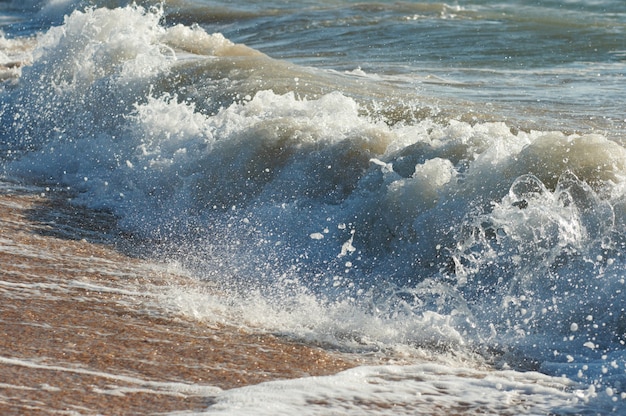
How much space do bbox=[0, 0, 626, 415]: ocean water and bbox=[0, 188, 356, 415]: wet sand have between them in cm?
18

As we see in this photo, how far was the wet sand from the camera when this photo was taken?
360 centimetres

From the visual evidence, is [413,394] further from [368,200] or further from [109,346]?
[368,200]

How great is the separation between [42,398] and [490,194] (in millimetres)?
2985

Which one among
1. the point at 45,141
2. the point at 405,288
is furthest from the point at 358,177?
the point at 45,141

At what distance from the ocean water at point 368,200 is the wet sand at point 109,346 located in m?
0.18

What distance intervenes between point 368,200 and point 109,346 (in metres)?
2.33

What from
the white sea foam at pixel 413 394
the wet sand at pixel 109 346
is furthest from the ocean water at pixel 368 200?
the wet sand at pixel 109 346

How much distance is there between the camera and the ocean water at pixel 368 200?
4176 mm

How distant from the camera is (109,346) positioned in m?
4.12

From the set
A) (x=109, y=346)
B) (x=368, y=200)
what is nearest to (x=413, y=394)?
(x=109, y=346)

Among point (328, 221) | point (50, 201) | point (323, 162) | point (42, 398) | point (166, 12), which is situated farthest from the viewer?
point (166, 12)

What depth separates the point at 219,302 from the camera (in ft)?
16.0

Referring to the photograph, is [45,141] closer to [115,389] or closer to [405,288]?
[405,288]

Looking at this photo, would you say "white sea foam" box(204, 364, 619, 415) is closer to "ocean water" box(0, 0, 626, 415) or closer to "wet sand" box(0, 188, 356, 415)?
"ocean water" box(0, 0, 626, 415)
